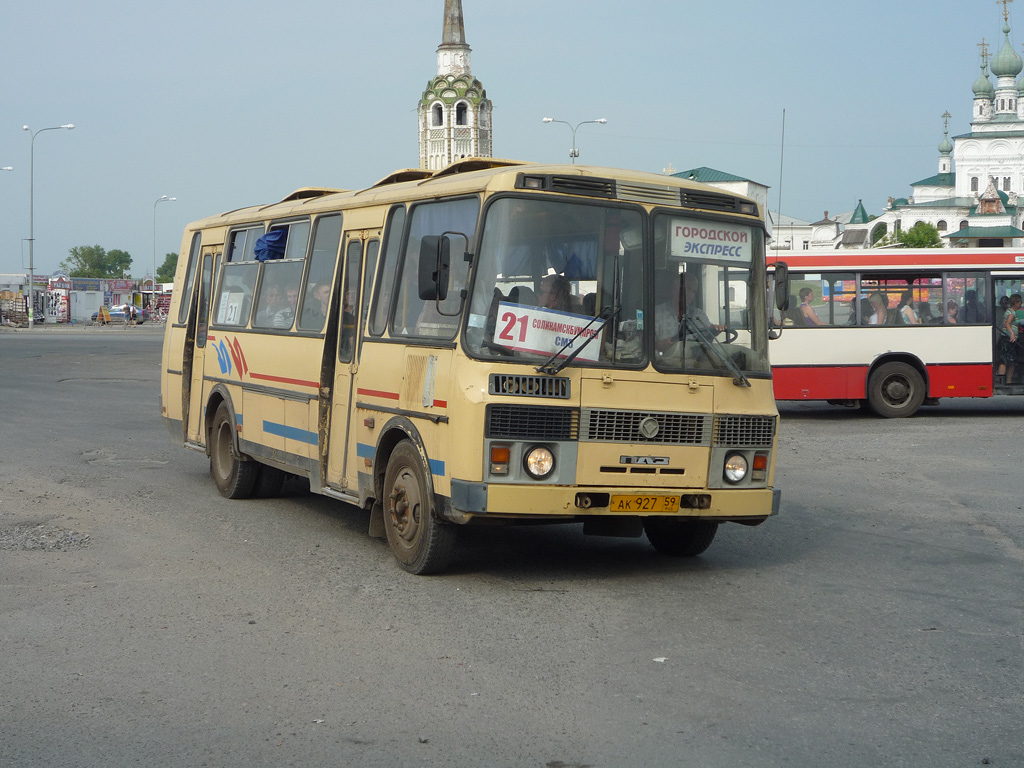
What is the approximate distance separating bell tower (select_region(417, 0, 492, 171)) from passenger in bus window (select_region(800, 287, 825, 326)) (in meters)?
104

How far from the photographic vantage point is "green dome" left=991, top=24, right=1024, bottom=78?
152m

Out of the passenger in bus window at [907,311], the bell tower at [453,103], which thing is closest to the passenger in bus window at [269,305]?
the passenger in bus window at [907,311]

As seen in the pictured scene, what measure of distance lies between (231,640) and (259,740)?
1.55 m

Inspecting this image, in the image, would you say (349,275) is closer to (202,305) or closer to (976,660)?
(202,305)

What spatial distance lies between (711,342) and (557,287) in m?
1.09

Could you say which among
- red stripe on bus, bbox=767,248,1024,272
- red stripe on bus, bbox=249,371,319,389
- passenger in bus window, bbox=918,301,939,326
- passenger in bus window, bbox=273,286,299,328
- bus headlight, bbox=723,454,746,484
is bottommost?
bus headlight, bbox=723,454,746,484

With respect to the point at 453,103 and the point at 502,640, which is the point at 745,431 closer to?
the point at 502,640

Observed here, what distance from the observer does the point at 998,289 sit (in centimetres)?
2048

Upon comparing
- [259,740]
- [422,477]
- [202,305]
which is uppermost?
[202,305]

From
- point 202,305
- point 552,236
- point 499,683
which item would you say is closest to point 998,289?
point 202,305

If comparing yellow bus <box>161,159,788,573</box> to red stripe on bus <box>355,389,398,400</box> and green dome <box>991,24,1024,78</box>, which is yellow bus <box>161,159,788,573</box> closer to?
red stripe on bus <box>355,389,398,400</box>

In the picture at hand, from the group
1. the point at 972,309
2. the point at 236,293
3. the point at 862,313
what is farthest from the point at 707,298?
the point at 972,309

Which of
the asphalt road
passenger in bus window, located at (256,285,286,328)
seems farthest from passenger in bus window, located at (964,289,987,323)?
passenger in bus window, located at (256,285,286,328)

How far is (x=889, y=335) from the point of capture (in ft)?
66.0
